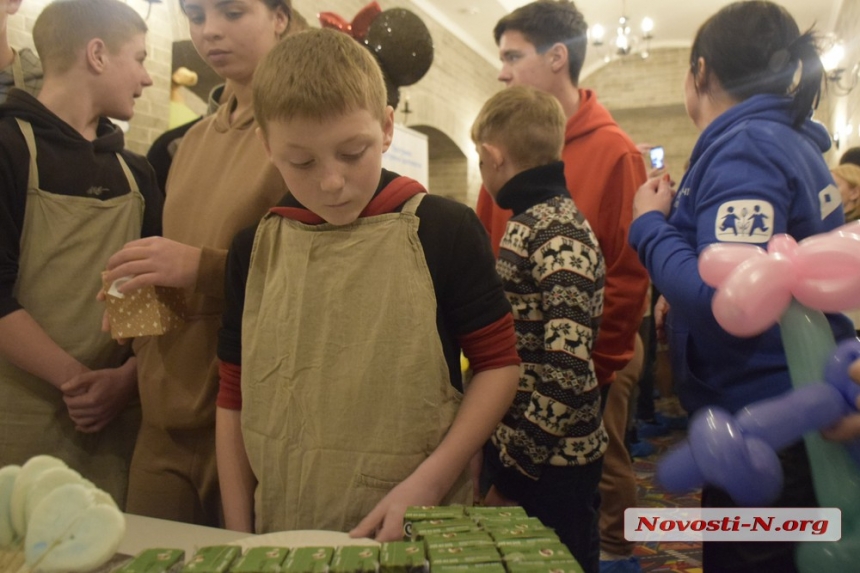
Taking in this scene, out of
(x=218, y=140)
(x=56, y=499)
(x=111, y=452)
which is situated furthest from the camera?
(x=111, y=452)

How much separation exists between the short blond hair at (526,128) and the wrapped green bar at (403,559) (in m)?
1.15

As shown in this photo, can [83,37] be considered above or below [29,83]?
above

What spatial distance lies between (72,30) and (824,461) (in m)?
1.72

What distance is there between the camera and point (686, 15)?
27.7ft

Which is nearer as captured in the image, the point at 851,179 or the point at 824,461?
the point at 824,461

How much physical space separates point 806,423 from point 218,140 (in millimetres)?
1216

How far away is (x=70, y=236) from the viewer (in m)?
1.41

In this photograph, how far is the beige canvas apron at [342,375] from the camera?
998 mm

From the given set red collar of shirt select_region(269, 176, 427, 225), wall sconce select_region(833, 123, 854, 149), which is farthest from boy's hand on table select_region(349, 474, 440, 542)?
wall sconce select_region(833, 123, 854, 149)

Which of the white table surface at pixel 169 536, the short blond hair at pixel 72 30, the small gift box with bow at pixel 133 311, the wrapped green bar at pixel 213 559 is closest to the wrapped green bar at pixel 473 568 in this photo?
the wrapped green bar at pixel 213 559

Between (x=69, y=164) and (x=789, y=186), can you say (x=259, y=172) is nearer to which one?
(x=69, y=164)

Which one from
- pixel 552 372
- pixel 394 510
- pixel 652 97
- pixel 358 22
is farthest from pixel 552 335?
pixel 652 97

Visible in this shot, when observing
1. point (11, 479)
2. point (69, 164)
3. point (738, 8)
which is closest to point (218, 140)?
point (69, 164)

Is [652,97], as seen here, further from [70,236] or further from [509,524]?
[509,524]
